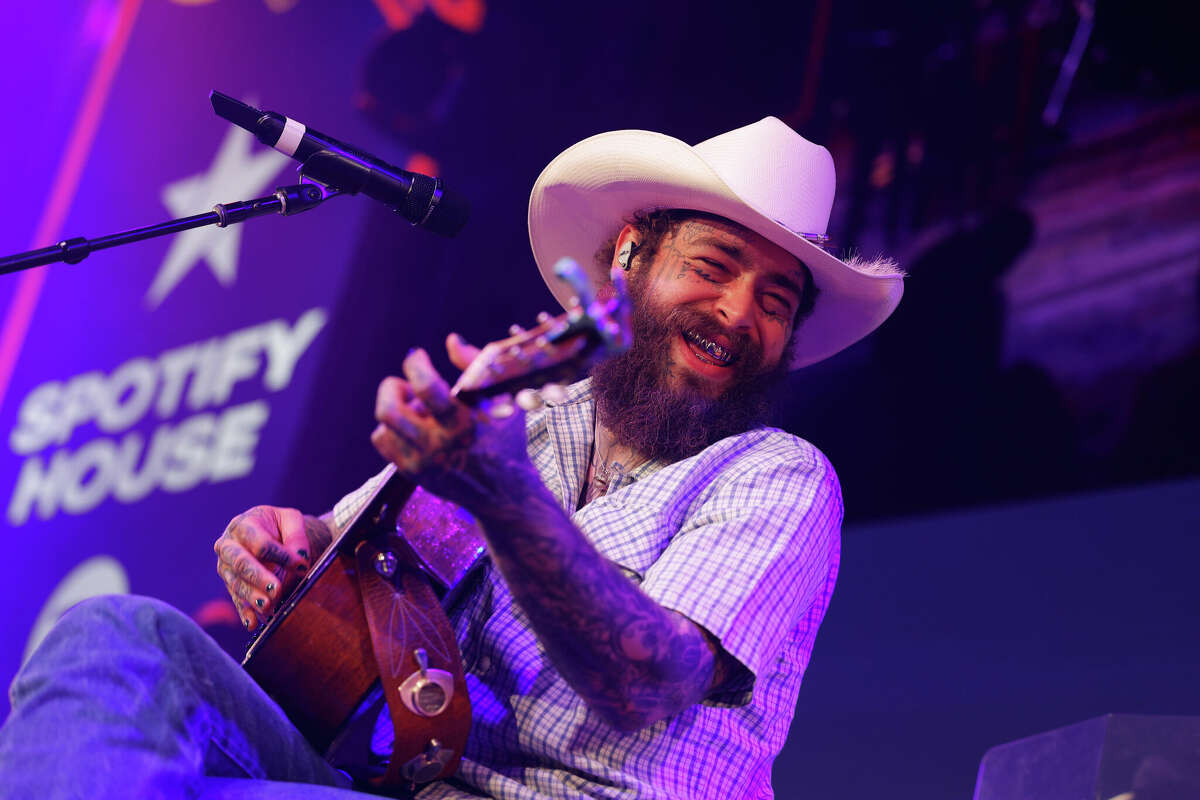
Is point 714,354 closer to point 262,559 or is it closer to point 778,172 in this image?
point 778,172

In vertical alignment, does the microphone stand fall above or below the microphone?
below

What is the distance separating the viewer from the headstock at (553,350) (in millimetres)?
1229

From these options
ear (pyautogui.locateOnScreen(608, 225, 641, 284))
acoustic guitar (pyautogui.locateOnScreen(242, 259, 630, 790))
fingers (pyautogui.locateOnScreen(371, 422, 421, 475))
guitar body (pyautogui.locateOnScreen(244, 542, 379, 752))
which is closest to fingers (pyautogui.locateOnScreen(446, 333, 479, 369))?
fingers (pyautogui.locateOnScreen(371, 422, 421, 475))

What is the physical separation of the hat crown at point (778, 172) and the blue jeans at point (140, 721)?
4.66 ft

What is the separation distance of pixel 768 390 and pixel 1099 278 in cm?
165

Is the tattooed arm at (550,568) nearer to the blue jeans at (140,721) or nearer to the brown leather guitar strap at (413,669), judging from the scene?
the brown leather guitar strap at (413,669)

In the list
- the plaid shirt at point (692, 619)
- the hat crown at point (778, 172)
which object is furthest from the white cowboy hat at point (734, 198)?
the plaid shirt at point (692, 619)

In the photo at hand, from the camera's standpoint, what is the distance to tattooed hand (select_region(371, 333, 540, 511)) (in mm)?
1252

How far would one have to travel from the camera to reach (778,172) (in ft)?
8.12

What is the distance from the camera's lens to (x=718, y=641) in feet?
5.26

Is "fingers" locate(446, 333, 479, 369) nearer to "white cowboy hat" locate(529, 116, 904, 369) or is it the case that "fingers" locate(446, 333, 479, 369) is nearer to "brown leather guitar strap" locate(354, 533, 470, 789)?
"brown leather guitar strap" locate(354, 533, 470, 789)

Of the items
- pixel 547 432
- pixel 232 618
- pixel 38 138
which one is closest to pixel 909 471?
pixel 547 432

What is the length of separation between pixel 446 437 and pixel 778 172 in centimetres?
145

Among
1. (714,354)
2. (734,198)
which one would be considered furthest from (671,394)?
(734,198)
